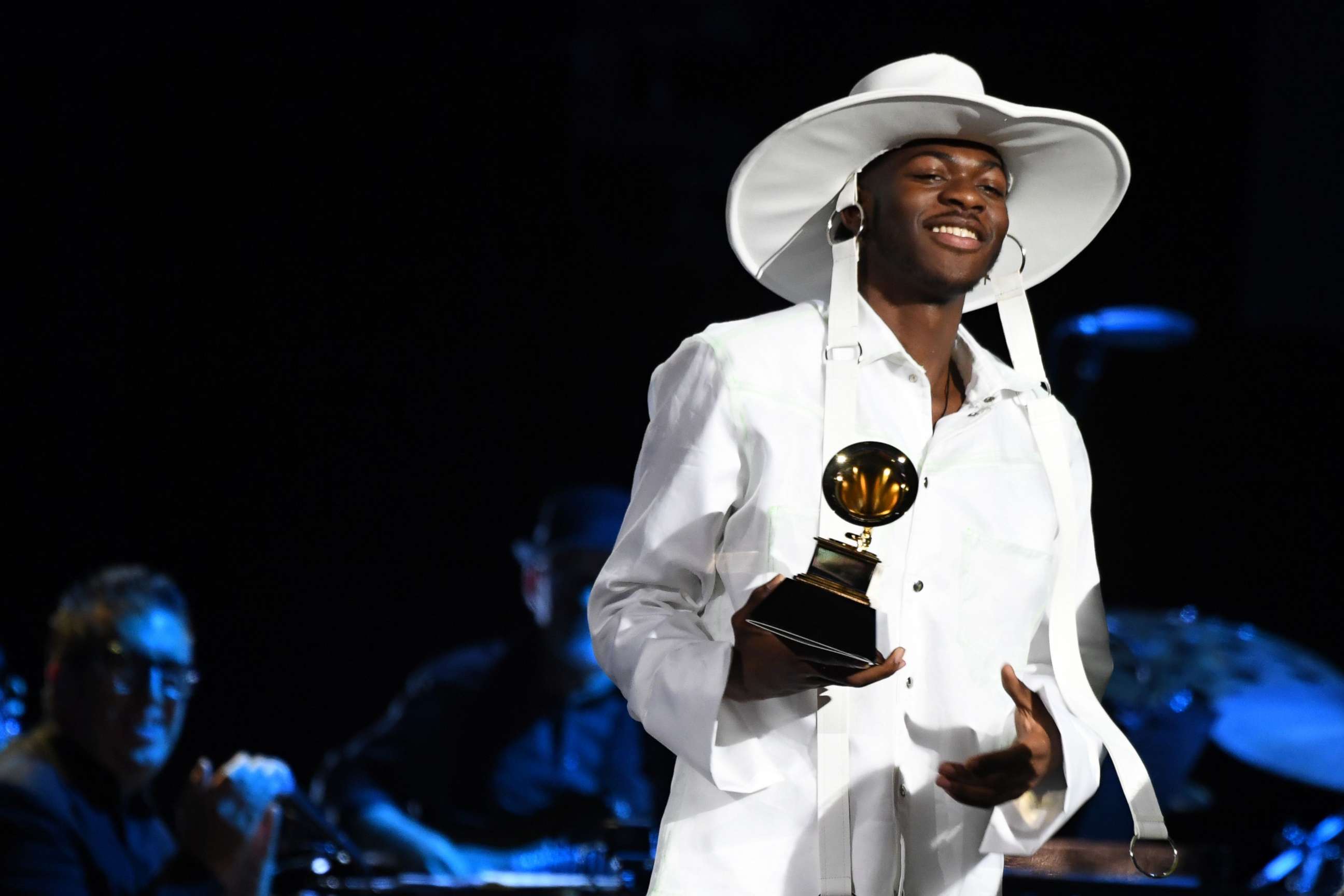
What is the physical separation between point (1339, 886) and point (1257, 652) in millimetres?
843

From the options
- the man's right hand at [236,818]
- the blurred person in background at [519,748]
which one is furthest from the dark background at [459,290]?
the man's right hand at [236,818]

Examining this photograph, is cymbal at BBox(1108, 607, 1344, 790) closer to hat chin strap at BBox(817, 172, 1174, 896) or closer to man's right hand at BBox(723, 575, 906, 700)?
hat chin strap at BBox(817, 172, 1174, 896)

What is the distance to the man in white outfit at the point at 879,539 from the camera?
1.74 m

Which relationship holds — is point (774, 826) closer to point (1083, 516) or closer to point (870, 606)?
point (870, 606)

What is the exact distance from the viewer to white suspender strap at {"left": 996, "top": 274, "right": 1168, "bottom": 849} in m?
1.82

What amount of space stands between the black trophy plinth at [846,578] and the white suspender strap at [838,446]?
99 mm

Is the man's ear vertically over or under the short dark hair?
over

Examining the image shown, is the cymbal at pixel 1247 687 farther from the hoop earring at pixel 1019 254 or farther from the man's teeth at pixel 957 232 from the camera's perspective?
the man's teeth at pixel 957 232

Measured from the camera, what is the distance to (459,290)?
4.61 meters

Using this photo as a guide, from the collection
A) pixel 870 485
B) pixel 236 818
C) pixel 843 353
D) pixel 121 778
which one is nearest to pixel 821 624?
pixel 870 485

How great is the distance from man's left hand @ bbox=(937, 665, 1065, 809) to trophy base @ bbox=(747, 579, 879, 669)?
0.70ft

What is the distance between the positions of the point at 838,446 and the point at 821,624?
39cm

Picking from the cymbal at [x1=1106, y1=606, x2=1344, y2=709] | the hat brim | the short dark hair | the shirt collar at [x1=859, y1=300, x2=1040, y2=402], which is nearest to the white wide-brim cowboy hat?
the hat brim

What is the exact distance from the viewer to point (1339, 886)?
3477mm
